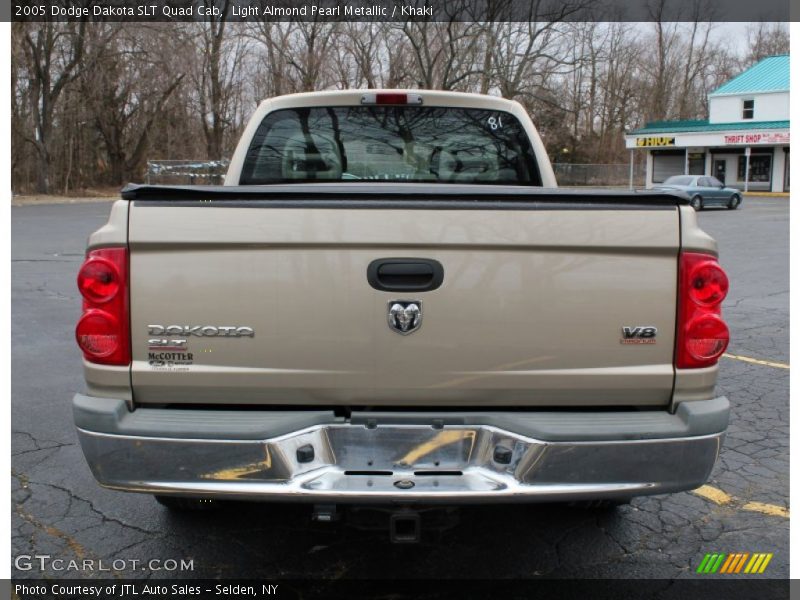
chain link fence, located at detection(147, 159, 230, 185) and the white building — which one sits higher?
the white building

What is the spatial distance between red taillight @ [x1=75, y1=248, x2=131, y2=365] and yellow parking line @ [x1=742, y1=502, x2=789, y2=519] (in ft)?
10.3

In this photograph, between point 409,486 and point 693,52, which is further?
point 693,52

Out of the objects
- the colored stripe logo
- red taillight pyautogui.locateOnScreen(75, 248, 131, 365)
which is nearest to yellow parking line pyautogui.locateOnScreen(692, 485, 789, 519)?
the colored stripe logo

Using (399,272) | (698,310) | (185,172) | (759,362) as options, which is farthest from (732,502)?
(185,172)

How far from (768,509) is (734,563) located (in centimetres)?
65

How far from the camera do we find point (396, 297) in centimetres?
253

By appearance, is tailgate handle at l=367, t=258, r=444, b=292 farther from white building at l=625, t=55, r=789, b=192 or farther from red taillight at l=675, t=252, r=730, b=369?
white building at l=625, t=55, r=789, b=192

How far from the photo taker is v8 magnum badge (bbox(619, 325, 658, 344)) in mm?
2564

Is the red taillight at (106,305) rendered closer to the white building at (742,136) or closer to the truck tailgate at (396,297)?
the truck tailgate at (396,297)

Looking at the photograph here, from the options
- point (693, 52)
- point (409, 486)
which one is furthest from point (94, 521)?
point (693, 52)

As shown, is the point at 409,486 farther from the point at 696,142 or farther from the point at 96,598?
the point at 696,142

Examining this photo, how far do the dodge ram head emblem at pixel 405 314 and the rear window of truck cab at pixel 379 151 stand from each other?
2193mm

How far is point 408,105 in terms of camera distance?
4.53 m

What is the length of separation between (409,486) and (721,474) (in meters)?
2.51
